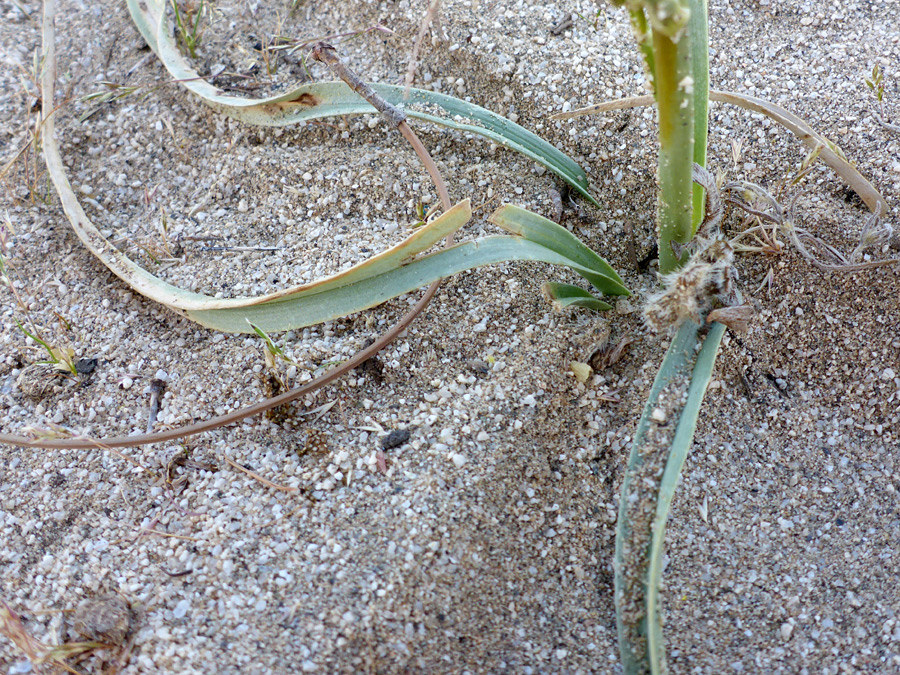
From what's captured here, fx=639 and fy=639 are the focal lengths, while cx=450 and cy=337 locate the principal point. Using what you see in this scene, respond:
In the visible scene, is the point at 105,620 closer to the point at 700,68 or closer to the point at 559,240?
the point at 559,240

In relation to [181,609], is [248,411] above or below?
above

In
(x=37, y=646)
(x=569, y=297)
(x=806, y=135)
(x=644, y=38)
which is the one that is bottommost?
(x=37, y=646)

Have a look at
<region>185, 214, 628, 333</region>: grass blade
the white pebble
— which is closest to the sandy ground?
the white pebble

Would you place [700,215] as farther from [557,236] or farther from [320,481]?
[320,481]

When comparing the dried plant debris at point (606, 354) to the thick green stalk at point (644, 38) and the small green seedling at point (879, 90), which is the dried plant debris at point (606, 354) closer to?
the thick green stalk at point (644, 38)

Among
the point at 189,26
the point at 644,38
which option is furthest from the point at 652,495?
the point at 189,26

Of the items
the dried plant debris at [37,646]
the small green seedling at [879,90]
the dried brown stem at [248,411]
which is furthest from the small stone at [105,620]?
the small green seedling at [879,90]

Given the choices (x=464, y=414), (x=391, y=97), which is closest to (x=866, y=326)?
(x=464, y=414)

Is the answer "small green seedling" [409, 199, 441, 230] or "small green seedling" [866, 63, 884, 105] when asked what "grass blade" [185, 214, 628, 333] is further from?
"small green seedling" [866, 63, 884, 105]
